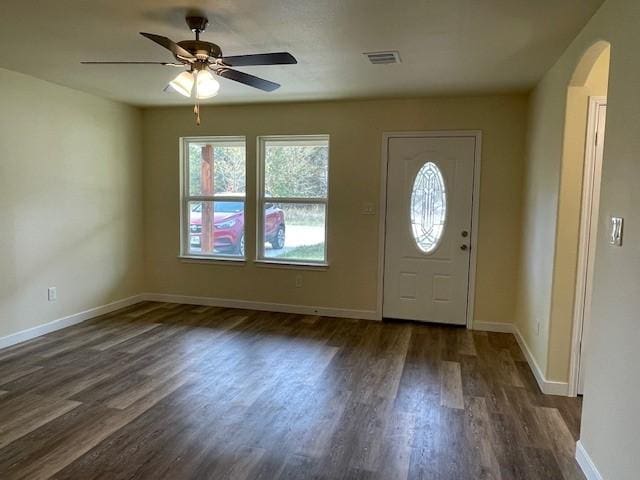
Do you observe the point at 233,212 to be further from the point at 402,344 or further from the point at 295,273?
the point at 402,344

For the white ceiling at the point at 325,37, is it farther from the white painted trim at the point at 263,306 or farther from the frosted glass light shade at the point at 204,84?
the white painted trim at the point at 263,306

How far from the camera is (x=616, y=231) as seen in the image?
199 centimetres

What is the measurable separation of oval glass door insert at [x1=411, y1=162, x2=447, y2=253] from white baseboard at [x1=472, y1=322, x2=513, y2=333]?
0.92 m

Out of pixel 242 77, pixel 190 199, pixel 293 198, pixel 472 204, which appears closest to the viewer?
pixel 242 77

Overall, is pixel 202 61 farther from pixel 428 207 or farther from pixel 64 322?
pixel 64 322

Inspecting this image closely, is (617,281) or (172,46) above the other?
(172,46)

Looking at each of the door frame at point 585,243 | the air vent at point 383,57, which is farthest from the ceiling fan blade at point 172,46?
the door frame at point 585,243

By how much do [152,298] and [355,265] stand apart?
2.66 m

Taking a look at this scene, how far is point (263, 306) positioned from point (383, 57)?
315 centimetres

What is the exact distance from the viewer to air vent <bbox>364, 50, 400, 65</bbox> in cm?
316

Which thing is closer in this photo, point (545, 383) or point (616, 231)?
point (616, 231)

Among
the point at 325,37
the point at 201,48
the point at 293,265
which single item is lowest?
the point at 293,265

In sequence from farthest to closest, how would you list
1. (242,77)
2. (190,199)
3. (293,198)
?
(190,199) → (293,198) → (242,77)

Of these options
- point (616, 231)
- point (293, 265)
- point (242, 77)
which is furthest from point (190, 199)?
point (616, 231)
